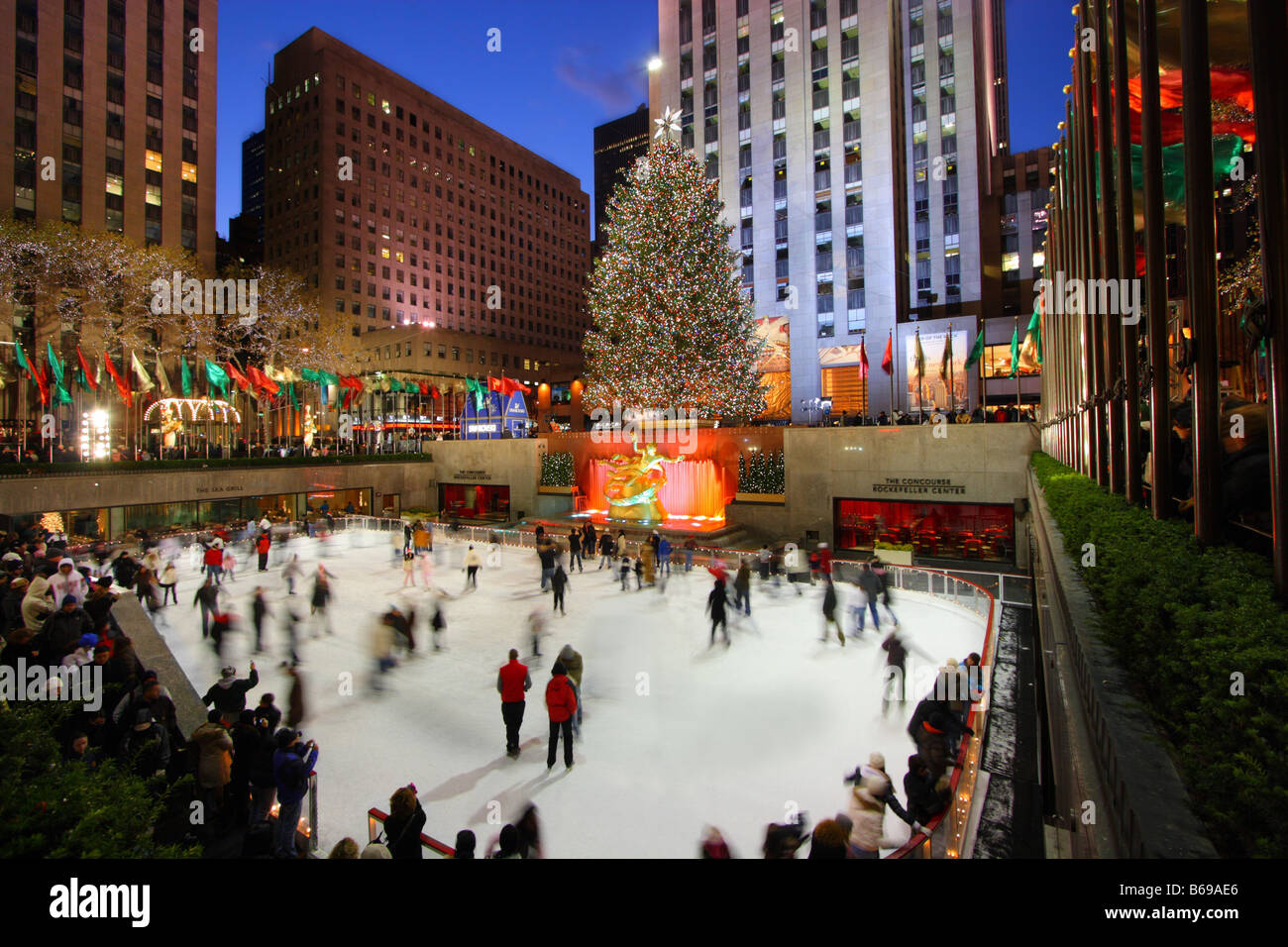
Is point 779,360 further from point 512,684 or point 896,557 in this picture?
point 512,684

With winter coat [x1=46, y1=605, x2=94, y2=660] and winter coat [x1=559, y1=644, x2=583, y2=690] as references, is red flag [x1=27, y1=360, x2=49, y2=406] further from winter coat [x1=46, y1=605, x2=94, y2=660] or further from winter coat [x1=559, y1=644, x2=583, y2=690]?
winter coat [x1=559, y1=644, x2=583, y2=690]

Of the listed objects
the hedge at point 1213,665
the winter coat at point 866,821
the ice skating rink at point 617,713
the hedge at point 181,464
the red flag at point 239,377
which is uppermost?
the red flag at point 239,377

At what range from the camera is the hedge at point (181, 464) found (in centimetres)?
2322

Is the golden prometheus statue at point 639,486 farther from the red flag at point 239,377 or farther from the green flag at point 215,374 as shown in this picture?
the red flag at point 239,377

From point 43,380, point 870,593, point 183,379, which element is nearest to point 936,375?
point 870,593

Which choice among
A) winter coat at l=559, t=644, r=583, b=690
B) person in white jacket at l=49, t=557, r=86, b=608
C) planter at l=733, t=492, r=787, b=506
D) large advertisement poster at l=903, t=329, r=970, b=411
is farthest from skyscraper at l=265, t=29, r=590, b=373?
winter coat at l=559, t=644, r=583, b=690

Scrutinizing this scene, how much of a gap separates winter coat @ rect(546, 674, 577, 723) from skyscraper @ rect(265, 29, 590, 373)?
5863 cm

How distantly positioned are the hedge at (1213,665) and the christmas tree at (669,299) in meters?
22.9

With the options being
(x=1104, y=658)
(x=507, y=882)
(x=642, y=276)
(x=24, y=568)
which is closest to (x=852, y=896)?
(x=507, y=882)

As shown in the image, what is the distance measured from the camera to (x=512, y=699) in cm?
728

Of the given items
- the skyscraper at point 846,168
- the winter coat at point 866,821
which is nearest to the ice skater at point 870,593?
the winter coat at point 866,821

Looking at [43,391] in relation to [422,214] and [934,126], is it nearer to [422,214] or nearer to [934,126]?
[934,126]

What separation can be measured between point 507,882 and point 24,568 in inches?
575

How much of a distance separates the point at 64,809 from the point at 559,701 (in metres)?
4.61
